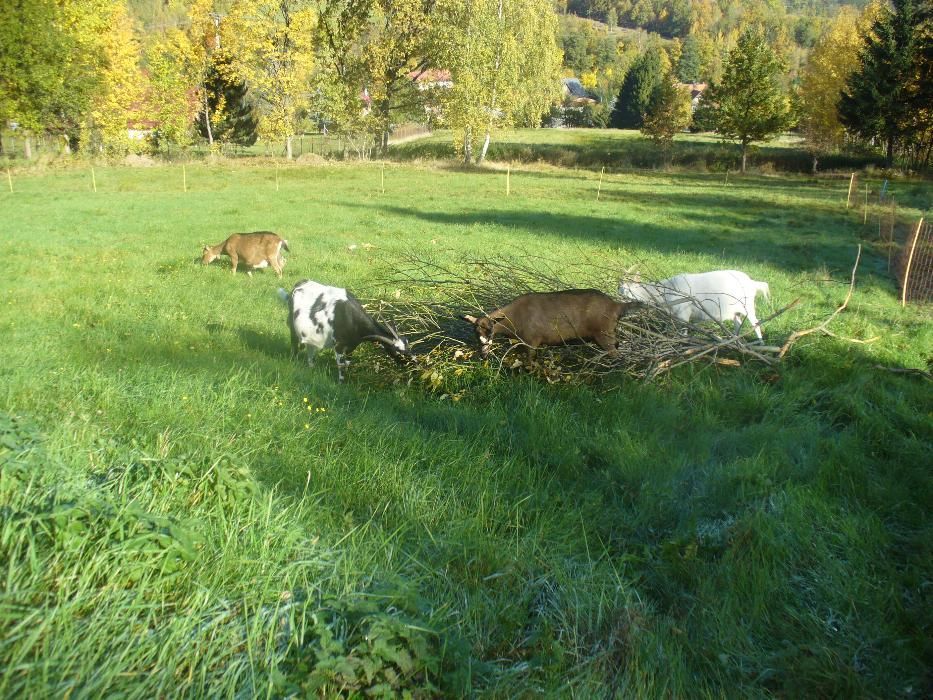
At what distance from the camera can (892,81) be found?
142 feet

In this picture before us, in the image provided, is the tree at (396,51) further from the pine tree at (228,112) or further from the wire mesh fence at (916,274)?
the wire mesh fence at (916,274)

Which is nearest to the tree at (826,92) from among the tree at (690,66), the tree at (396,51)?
the tree at (396,51)

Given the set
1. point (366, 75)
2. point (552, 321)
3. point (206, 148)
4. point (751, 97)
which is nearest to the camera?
point (552, 321)

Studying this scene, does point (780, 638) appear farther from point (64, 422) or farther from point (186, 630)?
point (64, 422)

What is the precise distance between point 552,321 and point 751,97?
151 feet

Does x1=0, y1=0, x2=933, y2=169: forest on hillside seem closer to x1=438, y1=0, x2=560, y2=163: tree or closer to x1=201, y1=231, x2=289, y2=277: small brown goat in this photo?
x1=438, y1=0, x2=560, y2=163: tree

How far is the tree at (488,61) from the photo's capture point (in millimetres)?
42906

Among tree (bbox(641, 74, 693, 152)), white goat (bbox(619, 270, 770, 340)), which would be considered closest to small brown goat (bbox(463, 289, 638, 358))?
white goat (bbox(619, 270, 770, 340))

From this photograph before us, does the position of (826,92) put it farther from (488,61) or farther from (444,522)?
(444,522)

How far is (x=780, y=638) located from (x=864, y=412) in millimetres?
4037

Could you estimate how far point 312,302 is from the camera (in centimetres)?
852

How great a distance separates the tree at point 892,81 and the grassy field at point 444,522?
137ft

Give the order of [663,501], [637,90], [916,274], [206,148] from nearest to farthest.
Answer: [663,501] → [916,274] → [206,148] → [637,90]

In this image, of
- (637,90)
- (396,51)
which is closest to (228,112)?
(396,51)
